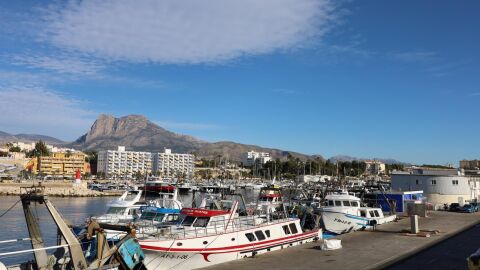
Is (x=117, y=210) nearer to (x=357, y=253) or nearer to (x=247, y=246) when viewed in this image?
(x=247, y=246)

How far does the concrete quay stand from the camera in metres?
20.3

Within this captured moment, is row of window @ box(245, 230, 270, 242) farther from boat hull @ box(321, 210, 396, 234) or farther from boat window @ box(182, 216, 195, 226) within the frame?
boat hull @ box(321, 210, 396, 234)

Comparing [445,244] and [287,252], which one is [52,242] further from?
[445,244]

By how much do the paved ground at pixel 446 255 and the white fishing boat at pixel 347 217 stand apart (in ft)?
25.9

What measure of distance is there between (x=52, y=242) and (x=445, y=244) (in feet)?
103

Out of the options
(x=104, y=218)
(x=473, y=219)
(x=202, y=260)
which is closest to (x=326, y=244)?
(x=202, y=260)

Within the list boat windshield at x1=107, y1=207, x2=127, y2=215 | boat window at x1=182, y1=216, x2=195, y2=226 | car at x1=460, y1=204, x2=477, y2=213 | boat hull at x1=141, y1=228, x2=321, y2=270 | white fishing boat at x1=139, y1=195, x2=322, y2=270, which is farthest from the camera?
car at x1=460, y1=204, x2=477, y2=213

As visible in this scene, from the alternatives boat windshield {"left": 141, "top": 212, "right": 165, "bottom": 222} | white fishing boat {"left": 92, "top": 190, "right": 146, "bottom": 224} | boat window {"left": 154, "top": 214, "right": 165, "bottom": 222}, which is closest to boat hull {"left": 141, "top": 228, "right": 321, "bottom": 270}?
boat window {"left": 154, "top": 214, "right": 165, "bottom": 222}

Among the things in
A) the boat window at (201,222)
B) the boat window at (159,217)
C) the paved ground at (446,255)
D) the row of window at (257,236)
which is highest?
the boat window at (201,222)

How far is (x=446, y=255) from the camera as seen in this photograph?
896 inches

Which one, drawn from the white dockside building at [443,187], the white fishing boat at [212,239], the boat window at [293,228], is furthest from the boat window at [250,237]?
the white dockside building at [443,187]

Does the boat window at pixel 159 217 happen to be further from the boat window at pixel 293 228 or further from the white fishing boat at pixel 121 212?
the boat window at pixel 293 228

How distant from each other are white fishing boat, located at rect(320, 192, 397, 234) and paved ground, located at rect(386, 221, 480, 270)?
789 centimetres

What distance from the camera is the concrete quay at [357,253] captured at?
2028cm
